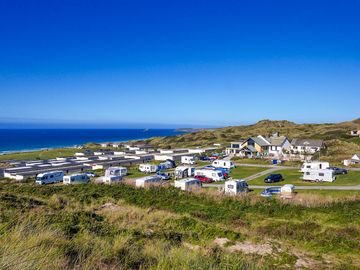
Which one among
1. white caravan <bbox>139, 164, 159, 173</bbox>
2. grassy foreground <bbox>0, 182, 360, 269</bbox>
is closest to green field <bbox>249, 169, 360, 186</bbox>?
grassy foreground <bbox>0, 182, 360, 269</bbox>

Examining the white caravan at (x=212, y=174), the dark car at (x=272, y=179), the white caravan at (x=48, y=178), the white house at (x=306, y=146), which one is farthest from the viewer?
the white house at (x=306, y=146)

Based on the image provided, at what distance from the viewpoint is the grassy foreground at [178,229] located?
15.9 feet

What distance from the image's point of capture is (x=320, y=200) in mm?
24016

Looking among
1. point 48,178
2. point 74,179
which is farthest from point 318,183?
point 48,178

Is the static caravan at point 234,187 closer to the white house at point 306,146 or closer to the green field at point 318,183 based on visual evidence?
the green field at point 318,183

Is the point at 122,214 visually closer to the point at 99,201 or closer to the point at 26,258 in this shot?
the point at 99,201

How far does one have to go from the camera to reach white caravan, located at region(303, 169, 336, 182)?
116 feet

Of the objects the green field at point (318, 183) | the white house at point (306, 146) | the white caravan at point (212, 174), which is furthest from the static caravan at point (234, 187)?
the white house at point (306, 146)

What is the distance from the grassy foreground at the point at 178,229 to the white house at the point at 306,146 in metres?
41.0

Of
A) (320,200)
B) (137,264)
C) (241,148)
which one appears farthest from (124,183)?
(241,148)

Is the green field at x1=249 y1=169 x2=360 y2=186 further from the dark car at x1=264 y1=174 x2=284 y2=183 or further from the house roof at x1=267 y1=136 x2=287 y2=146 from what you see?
the house roof at x1=267 y1=136 x2=287 y2=146

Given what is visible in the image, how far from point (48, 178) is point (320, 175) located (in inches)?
1353

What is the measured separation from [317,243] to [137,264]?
13849 millimetres

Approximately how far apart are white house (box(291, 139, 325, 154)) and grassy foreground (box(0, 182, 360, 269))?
40991 millimetres
